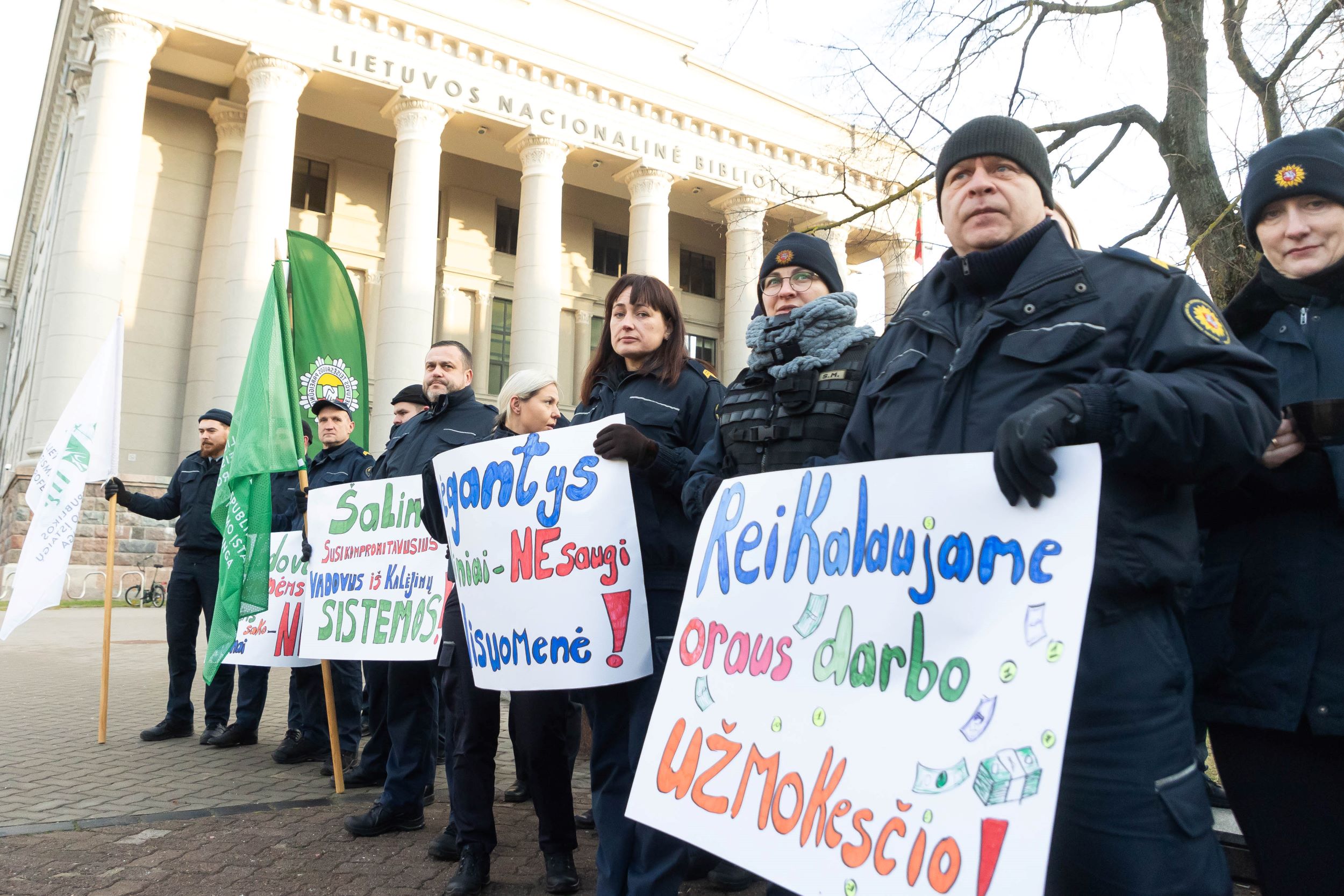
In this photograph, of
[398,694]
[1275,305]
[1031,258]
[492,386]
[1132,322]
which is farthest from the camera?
[492,386]

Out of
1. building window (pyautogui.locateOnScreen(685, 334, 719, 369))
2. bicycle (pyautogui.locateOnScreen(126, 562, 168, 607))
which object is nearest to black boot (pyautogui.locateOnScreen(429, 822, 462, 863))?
bicycle (pyautogui.locateOnScreen(126, 562, 168, 607))

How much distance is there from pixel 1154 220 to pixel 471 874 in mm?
9900

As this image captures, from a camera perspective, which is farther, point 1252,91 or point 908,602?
point 1252,91

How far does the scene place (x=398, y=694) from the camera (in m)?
4.80

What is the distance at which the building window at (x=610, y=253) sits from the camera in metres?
36.1

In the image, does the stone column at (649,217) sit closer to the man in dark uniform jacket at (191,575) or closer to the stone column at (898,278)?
the stone column at (898,278)

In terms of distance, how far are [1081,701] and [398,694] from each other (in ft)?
12.4

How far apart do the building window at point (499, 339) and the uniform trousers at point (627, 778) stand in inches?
1182

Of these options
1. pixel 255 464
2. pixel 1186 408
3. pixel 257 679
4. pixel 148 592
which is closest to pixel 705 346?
pixel 148 592

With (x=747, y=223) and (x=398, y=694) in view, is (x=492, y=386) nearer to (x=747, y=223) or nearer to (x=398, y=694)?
(x=747, y=223)

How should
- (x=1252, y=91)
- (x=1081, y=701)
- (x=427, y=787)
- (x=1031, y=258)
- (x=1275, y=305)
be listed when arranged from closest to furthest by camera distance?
(x=1081, y=701), (x=1031, y=258), (x=1275, y=305), (x=427, y=787), (x=1252, y=91)

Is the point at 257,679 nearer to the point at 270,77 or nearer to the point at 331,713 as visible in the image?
the point at 331,713

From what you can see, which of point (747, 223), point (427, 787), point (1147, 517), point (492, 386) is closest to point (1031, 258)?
point (1147, 517)

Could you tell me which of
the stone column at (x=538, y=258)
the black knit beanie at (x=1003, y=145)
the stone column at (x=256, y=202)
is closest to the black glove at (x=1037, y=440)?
the black knit beanie at (x=1003, y=145)
